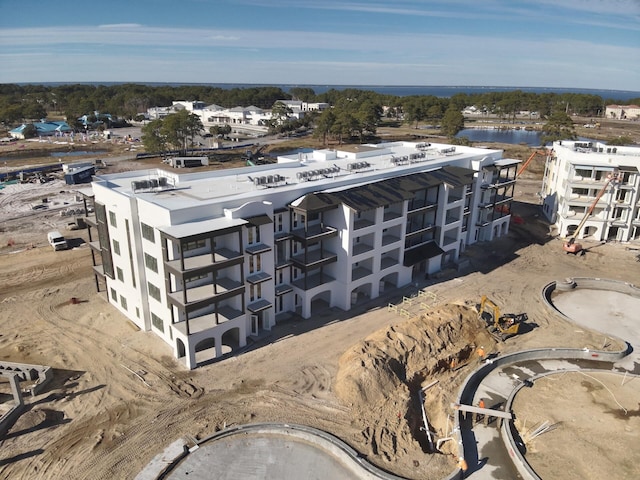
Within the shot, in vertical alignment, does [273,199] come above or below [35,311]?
above

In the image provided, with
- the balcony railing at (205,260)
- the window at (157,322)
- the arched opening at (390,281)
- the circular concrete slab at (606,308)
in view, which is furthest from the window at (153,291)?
the circular concrete slab at (606,308)

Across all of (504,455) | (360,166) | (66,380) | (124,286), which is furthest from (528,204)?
(66,380)

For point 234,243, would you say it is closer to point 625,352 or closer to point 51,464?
point 51,464

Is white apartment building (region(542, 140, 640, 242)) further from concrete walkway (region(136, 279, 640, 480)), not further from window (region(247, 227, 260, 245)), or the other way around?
window (region(247, 227, 260, 245))

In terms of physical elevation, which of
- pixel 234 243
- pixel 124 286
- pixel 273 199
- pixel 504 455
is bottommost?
pixel 504 455

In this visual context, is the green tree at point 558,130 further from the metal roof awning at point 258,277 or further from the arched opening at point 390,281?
the metal roof awning at point 258,277

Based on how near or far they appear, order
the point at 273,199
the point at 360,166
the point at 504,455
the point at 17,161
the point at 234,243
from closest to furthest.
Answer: the point at 504,455
the point at 234,243
the point at 273,199
the point at 360,166
the point at 17,161

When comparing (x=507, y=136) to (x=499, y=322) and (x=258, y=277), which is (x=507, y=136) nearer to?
(x=499, y=322)

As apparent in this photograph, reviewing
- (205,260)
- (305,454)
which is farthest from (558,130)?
(305,454)
